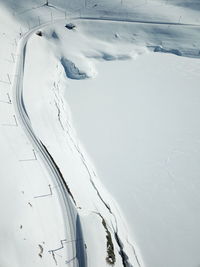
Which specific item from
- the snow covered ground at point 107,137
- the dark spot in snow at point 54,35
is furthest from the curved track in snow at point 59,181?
the dark spot in snow at point 54,35

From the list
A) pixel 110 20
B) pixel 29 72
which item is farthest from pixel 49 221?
pixel 110 20

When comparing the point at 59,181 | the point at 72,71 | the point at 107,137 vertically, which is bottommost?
the point at 59,181

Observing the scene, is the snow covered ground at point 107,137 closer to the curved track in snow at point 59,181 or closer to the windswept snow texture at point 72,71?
the windswept snow texture at point 72,71

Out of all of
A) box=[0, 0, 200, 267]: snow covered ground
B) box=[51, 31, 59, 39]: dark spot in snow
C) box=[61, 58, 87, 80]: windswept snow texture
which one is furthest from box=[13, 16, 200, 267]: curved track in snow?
box=[51, 31, 59, 39]: dark spot in snow

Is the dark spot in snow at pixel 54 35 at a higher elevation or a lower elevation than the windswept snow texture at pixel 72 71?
higher

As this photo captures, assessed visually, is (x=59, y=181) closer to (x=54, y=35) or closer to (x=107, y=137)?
(x=107, y=137)

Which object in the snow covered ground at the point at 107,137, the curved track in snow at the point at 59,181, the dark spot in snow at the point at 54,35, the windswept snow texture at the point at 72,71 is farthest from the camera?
the dark spot in snow at the point at 54,35

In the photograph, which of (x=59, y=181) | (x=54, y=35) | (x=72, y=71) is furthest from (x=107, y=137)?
(x=54, y=35)

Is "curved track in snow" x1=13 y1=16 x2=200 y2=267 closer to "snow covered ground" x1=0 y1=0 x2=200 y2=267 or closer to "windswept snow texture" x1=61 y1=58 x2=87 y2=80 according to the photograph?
"snow covered ground" x1=0 y1=0 x2=200 y2=267

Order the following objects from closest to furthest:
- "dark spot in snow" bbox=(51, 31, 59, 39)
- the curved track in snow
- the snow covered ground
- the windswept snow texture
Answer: the curved track in snow, the snow covered ground, the windswept snow texture, "dark spot in snow" bbox=(51, 31, 59, 39)
